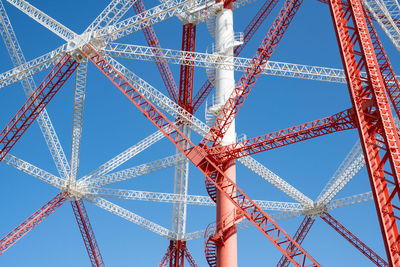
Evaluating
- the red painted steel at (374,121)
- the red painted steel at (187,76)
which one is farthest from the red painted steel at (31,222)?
the red painted steel at (374,121)

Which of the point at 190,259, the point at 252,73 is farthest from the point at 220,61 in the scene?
the point at 190,259

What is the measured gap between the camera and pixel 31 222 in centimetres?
4722

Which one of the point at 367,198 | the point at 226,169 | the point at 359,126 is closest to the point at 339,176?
the point at 367,198

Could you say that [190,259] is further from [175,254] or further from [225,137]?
[225,137]

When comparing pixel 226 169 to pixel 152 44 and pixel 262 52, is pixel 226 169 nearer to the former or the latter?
pixel 262 52

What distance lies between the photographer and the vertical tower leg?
34.8 m

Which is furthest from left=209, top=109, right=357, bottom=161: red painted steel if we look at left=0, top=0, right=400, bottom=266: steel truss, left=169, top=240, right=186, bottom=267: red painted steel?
left=169, top=240, right=186, bottom=267: red painted steel

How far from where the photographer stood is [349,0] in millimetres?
26906

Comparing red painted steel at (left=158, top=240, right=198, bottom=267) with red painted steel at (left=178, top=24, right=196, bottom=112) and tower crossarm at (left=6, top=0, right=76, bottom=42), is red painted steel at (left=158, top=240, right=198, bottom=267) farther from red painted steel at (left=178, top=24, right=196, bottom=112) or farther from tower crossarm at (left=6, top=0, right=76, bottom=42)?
tower crossarm at (left=6, top=0, right=76, bottom=42)

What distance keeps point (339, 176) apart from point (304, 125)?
13.2m

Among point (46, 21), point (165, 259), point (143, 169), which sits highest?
point (46, 21)

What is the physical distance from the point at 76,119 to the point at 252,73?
57.8 ft

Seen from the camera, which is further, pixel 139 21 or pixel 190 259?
pixel 190 259

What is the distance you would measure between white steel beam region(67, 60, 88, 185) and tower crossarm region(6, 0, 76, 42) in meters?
2.40
